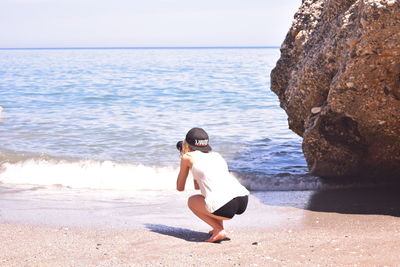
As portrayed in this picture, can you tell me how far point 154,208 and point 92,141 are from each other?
218 inches

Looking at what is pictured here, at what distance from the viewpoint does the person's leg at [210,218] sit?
16.7 ft

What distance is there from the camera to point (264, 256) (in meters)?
4.63

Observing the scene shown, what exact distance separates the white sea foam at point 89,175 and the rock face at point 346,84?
215 cm

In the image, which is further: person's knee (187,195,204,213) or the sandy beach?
person's knee (187,195,204,213)

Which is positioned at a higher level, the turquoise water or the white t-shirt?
the white t-shirt

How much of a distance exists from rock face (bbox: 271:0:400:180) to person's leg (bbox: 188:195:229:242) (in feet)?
7.31

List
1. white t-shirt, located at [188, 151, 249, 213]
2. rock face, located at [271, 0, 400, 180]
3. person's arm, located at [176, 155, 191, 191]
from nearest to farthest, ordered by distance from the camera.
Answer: white t-shirt, located at [188, 151, 249, 213] < person's arm, located at [176, 155, 191, 191] < rock face, located at [271, 0, 400, 180]

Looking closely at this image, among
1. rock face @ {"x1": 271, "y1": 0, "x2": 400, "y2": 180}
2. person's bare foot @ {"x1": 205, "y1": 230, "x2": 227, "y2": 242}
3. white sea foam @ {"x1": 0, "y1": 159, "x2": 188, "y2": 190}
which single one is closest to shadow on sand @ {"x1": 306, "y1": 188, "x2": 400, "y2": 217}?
rock face @ {"x1": 271, "y1": 0, "x2": 400, "y2": 180}

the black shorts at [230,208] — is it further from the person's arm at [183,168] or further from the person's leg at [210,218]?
the person's arm at [183,168]

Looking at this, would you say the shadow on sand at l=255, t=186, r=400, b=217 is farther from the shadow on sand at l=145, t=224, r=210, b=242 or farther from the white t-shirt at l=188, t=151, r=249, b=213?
the white t-shirt at l=188, t=151, r=249, b=213

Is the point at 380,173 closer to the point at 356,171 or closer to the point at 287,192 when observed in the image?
the point at 356,171

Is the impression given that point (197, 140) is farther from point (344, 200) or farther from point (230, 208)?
point (344, 200)

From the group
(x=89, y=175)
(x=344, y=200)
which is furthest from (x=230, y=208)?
(x=89, y=175)

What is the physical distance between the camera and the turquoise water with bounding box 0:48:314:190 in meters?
8.95
